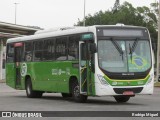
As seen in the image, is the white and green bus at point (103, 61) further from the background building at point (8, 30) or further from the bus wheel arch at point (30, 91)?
the background building at point (8, 30)

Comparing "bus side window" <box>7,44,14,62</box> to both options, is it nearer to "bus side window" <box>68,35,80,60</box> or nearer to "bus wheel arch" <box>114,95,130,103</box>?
"bus side window" <box>68,35,80,60</box>

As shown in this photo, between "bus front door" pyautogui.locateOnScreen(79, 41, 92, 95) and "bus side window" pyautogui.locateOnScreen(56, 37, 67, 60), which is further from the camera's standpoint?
"bus side window" pyautogui.locateOnScreen(56, 37, 67, 60)

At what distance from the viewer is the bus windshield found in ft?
66.1

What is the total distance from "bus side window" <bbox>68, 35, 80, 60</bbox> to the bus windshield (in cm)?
143

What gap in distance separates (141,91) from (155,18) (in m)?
78.5

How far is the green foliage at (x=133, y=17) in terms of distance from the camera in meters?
93.1

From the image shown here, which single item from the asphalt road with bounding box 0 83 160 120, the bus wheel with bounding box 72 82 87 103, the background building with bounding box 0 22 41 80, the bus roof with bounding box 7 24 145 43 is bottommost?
the asphalt road with bounding box 0 83 160 120

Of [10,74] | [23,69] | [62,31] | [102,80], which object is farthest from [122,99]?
[10,74]

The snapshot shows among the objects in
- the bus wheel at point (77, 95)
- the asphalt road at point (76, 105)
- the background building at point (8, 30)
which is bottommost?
the asphalt road at point (76, 105)

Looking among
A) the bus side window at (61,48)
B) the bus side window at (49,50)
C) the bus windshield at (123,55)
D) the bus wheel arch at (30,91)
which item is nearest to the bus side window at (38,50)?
the bus side window at (49,50)

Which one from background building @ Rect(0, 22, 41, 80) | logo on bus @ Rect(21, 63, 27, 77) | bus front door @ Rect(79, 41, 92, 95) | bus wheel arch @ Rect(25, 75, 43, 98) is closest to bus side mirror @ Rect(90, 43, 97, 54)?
bus front door @ Rect(79, 41, 92, 95)

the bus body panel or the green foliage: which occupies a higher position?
the green foliage

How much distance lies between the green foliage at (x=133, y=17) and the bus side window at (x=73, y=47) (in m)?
69.6

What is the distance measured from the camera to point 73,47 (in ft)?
71.2
